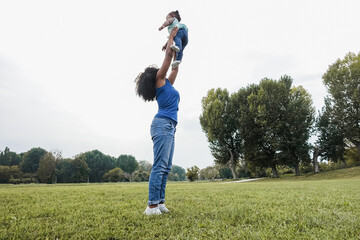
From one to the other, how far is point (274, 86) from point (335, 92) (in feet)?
26.3

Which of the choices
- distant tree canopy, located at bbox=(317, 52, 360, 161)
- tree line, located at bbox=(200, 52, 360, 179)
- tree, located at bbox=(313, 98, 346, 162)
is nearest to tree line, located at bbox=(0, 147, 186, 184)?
tree line, located at bbox=(200, 52, 360, 179)

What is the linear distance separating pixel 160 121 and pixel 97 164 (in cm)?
8064

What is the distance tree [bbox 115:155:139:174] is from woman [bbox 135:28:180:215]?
273 feet

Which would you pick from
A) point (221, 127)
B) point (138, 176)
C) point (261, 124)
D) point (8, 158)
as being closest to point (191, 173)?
point (221, 127)

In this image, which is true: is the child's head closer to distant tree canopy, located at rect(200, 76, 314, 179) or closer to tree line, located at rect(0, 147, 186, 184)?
distant tree canopy, located at rect(200, 76, 314, 179)

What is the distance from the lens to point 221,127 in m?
30.9

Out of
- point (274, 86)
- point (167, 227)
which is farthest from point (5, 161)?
point (167, 227)

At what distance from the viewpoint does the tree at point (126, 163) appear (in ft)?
269

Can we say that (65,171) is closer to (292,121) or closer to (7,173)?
(7,173)

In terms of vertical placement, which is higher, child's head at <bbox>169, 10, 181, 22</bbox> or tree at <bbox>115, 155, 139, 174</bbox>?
child's head at <bbox>169, 10, 181, 22</bbox>

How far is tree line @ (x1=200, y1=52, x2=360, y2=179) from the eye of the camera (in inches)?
1055

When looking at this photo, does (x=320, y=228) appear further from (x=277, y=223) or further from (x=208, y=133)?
(x=208, y=133)

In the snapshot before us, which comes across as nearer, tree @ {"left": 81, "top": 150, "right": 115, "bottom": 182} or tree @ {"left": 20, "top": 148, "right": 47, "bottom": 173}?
tree @ {"left": 20, "top": 148, "right": 47, "bottom": 173}

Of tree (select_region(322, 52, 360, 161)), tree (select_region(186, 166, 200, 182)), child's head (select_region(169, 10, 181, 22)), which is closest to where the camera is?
child's head (select_region(169, 10, 181, 22))
